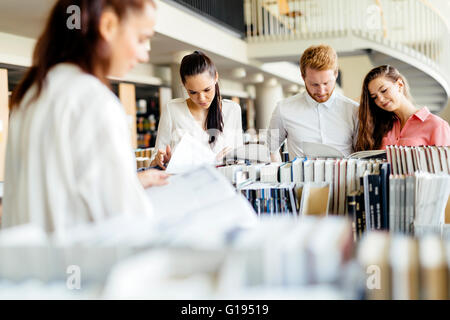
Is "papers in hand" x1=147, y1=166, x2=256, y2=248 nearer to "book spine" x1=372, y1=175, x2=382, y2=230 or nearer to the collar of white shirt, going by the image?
"book spine" x1=372, y1=175, x2=382, y2=230

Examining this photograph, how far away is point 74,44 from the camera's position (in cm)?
103

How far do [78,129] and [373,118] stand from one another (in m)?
2.00

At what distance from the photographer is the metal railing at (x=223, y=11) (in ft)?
27.6

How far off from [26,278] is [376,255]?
560 mm

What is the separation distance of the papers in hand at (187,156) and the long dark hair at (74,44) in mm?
895

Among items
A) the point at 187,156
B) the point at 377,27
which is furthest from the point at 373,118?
the point at 377,27

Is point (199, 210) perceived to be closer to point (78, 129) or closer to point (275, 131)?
point (78, 129)

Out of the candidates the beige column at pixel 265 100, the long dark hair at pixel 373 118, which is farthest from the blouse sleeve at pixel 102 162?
the beige column at pixel 265 100

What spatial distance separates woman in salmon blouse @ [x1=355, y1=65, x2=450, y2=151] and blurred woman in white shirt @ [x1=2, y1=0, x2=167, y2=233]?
1.76 meters

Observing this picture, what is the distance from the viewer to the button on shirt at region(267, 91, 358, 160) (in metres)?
2.81

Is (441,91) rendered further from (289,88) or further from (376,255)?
(376,255)

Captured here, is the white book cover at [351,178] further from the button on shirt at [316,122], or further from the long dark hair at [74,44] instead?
the long dark hair at [74,44]

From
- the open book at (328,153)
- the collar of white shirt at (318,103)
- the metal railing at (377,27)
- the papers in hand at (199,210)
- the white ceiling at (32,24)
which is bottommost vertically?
the papers in hand at (199,210)

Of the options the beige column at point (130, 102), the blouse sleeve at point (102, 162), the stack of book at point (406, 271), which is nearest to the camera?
the stack of book at point (406, 271)
